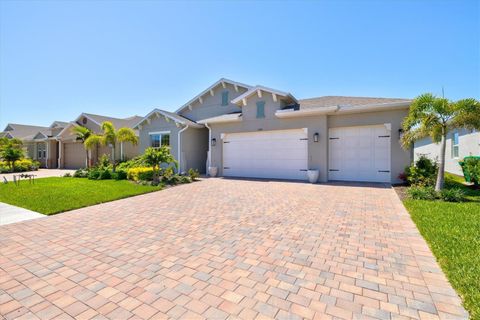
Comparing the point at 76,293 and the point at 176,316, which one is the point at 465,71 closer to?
the point at 176,316

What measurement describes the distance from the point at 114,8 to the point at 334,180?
500 inches

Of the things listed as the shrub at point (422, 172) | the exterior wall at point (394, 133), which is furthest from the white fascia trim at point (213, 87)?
the shrub at point (422, 172)

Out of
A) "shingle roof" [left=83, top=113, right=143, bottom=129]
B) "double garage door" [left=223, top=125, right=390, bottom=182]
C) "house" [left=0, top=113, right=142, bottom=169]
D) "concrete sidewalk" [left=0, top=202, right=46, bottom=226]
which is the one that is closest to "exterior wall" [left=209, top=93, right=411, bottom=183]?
"double garage door" [left=223, top=125, right=390, bottom=182]

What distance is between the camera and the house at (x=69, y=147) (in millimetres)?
21375

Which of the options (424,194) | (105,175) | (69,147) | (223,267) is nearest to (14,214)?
(223,267)

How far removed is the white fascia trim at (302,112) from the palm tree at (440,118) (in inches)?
140

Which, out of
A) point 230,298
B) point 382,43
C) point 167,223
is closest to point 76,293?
point 230,298

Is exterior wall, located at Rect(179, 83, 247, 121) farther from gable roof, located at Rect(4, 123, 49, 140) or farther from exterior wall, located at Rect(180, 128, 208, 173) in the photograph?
gable roof, located at Rect(4, 123, 49, 140)

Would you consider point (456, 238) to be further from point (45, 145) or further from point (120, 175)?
point (45, 145)

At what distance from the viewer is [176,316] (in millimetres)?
2328

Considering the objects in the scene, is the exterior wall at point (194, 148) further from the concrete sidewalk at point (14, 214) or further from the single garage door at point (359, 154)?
the concrete sidewalk at point (14, 214)

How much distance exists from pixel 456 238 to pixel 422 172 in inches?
257

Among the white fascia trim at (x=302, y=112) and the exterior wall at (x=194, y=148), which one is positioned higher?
the white fascia trim at (x=302, y=112)

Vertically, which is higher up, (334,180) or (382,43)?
(382,43)
